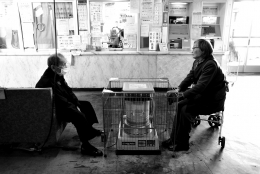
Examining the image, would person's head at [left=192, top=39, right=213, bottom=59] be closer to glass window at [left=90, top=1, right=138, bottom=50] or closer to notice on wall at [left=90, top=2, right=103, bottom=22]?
glass window at [left=90, top=1, right=138, bottom=50]

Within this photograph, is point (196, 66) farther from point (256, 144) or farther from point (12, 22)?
point (12, 22)

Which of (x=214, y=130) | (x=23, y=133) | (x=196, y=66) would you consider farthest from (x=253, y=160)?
(x=23, y=133)

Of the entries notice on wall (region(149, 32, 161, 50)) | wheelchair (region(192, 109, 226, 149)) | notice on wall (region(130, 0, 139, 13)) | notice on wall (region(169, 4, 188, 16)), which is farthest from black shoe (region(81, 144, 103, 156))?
notice on wall (region(169, 4, 188, 16))

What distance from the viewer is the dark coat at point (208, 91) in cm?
266

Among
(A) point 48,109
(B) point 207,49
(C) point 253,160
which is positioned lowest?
(C) point 253,160

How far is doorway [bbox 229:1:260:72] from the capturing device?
23.9ft

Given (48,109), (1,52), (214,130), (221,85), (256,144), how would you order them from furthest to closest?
(1,52) < (214,130) < (256,144) < (221,85) < (48,109)

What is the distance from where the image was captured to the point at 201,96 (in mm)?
2795

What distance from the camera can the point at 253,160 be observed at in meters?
2.66

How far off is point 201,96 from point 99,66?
3.05 m

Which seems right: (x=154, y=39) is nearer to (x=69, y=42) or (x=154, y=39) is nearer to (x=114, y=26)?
(x=114, y=26)

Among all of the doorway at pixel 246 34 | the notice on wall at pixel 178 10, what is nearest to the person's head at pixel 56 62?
the notice on wall at pixel 178 10

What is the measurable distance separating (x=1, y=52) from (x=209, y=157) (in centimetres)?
520

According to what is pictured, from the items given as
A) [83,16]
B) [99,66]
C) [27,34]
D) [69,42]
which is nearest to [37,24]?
[27,34]
